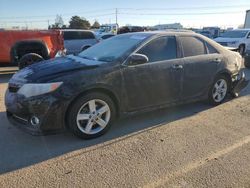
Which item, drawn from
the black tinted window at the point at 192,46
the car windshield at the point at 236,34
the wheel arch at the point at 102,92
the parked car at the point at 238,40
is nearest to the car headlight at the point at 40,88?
the wheel arch at the point at 102,92

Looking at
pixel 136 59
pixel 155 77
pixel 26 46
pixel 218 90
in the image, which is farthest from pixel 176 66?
pixel 26 46

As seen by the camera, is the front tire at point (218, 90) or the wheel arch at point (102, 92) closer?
the wheel arch at point (102, 92)

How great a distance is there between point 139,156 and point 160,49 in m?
2.08

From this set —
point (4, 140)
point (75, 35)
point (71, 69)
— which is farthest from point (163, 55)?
point (75, 35)

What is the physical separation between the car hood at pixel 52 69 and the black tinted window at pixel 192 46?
178 centimetres

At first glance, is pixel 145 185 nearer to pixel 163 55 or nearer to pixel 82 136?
pixel 82 136

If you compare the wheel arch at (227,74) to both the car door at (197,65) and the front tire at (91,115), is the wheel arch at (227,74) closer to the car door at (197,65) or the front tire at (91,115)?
the car door at (197,65)

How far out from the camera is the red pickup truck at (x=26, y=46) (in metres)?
9.62

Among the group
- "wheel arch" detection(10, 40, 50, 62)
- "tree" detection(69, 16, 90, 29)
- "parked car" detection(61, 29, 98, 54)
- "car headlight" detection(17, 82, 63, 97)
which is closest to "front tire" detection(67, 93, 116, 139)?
"car headlight" detection(17, 82, 63, 97)

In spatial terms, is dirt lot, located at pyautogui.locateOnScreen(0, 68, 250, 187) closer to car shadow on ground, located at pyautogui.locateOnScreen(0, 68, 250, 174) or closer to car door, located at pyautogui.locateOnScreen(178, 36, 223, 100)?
car shadow on ground, located at pyautogui.locateOnScreen(0, 68, 250, 174)

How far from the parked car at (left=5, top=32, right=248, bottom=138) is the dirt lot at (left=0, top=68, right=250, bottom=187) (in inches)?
11.3

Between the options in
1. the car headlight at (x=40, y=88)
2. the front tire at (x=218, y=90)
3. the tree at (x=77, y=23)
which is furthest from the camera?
the tree at (x=77, y=23)

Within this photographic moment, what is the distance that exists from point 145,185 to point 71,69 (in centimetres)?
201

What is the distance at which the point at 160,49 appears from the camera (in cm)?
509
